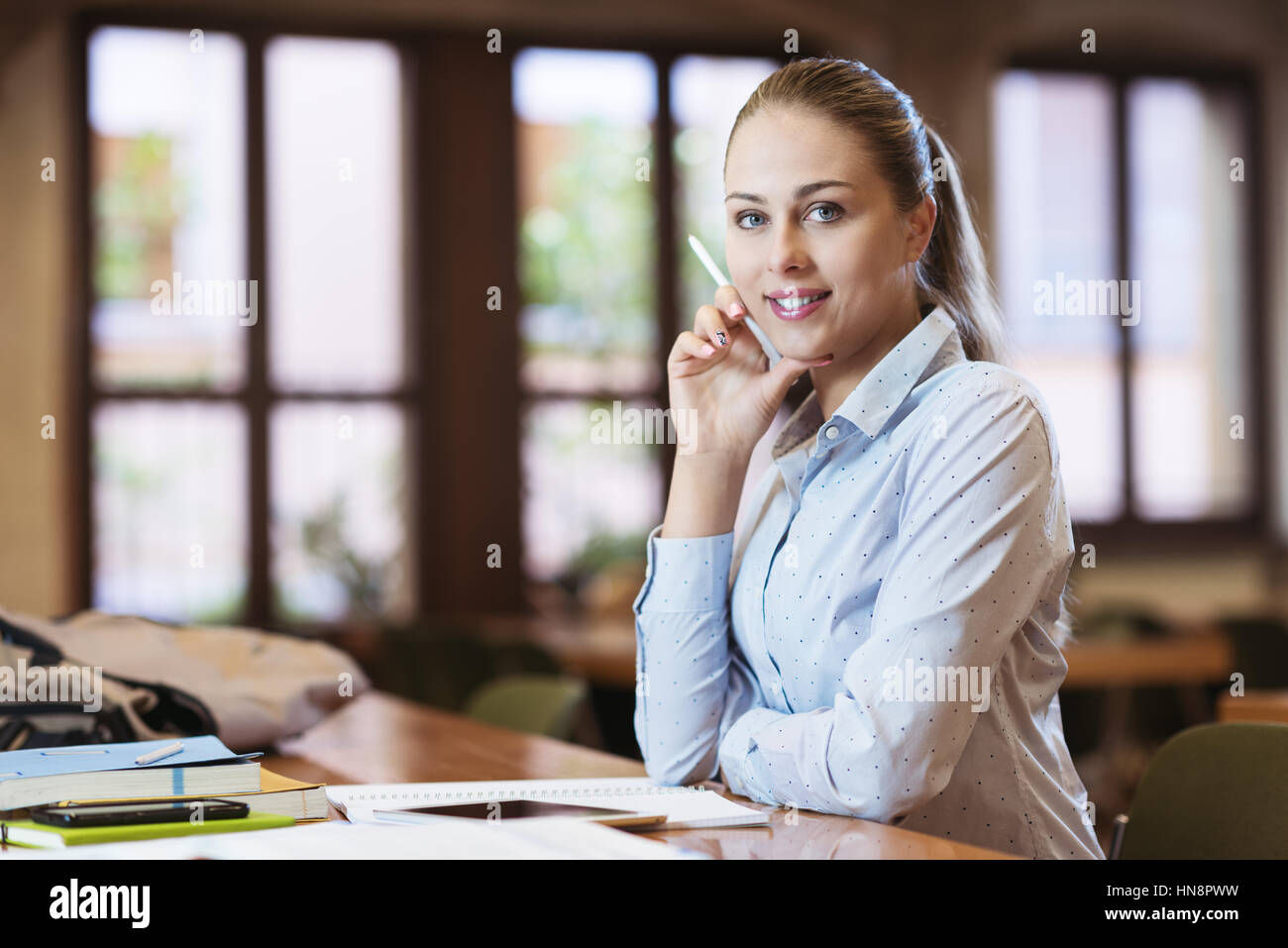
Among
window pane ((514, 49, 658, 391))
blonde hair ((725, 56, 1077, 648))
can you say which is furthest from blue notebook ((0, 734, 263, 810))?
window pane ((514, 49, 658, 391))

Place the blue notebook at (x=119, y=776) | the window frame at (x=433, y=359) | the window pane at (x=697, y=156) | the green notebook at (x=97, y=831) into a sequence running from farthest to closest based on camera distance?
the window pane at (x=697, y=156)
the window frame at (x=433, y=359)
the blue notebook at (x=119, y=776)
the green notebook at (x=97, y=831)

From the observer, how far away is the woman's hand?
166 cm

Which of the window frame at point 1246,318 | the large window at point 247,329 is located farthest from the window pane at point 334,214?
the window frame at point 1246,318

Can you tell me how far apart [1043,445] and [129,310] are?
5.60 m

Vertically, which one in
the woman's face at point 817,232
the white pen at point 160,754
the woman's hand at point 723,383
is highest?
the woman's face at point 817,232

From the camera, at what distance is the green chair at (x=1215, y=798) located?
153 centimetres

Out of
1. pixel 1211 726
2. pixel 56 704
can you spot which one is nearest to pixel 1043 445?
pixel 1211 726

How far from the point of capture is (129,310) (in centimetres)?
625

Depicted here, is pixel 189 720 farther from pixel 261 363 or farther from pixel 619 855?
pixel 261 363

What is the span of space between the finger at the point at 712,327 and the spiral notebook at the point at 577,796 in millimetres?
539

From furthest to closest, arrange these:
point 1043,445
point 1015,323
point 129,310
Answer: point 1015,323
point 129,310
point 1043,445

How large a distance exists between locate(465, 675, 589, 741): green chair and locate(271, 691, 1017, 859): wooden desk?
213 mm

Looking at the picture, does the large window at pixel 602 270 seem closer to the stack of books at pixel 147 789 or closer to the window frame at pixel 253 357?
the window frame at pixel 253 357

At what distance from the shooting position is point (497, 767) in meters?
1.82
